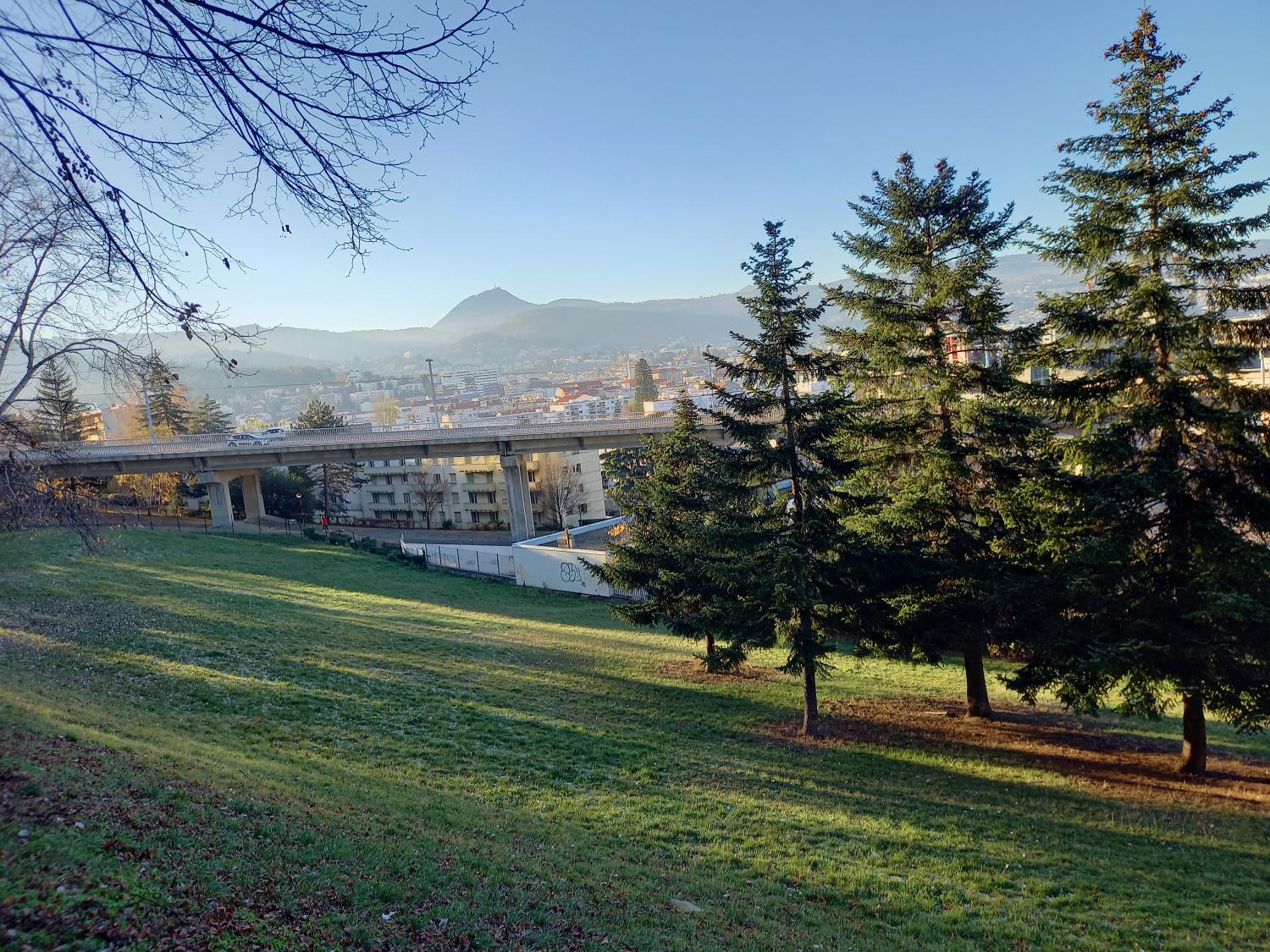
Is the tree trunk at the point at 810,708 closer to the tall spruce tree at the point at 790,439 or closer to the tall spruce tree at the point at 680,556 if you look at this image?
the tall spruce tree at the point at 790,439

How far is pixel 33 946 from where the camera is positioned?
411 cm

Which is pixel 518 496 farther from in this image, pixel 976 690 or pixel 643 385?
pixel 643 385

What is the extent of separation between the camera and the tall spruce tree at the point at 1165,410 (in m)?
10.8

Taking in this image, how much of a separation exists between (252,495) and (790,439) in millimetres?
53035

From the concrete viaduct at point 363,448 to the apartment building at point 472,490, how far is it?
40.6ft

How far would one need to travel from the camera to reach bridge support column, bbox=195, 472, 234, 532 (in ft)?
161

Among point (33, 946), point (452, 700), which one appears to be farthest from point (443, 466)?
point (33, 946)

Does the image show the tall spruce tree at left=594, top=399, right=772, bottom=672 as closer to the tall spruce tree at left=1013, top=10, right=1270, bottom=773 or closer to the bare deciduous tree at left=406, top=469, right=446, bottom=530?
the tall spruce tree at left=1013, top=10, right=1270, bottom=773

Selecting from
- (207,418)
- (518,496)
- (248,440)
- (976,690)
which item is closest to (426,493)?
(518,496)

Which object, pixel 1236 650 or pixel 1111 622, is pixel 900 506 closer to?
pixel 1111 622

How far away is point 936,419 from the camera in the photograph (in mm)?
15133

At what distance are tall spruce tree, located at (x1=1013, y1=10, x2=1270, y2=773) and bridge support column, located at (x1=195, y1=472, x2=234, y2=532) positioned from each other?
51.9 m

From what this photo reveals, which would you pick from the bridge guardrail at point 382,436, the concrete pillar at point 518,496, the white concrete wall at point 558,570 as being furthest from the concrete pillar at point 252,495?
the white concrete wall at point 558,570

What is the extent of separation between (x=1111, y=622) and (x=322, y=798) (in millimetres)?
12658
